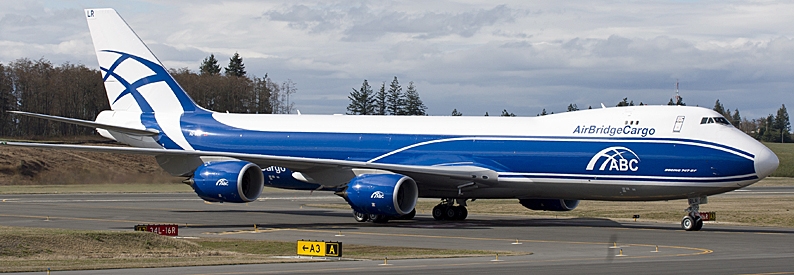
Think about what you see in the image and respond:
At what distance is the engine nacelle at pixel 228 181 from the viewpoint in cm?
3241

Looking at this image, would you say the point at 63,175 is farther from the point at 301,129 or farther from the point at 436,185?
the point at 436,185

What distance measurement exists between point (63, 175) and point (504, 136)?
33.7 m

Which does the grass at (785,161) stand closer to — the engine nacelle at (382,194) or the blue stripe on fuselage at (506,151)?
the blue stripe on fuselage at (506,151)

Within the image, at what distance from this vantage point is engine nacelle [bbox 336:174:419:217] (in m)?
31.9

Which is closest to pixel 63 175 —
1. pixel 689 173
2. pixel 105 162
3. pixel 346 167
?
Answer: pixel 105 162

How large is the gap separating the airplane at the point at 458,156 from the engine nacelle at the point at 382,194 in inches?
1.7

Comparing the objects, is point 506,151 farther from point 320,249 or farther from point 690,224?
point 320,249

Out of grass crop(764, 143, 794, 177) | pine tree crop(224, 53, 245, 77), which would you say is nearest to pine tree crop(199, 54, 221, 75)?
pine tree crop(224, 53, 245, 77)

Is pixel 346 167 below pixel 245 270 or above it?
above

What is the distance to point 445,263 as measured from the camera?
68.0 ft

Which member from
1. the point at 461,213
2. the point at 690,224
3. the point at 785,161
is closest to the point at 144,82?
the point at 461,213

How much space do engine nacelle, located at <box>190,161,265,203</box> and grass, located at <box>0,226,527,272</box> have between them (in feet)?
21.2

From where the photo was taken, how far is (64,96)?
94.8 meters

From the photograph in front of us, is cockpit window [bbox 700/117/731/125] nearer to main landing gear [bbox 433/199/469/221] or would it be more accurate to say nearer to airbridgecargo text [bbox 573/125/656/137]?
airbridgecargo text [bbox 573/125/656/137]
